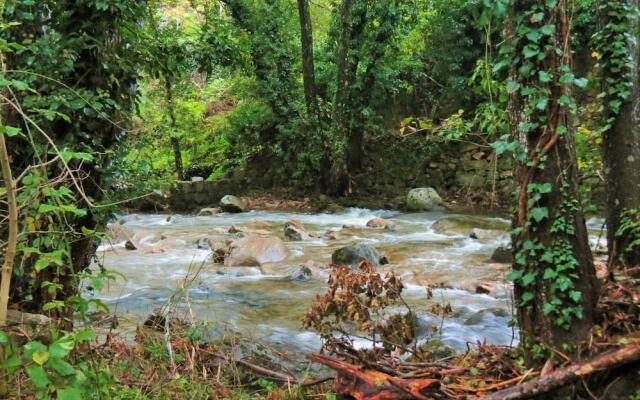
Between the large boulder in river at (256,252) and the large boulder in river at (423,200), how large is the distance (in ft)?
21.1

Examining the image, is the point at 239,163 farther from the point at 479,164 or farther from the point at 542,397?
the point at 542,397

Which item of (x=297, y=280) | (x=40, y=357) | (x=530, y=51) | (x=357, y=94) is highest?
(x=357, y=94)

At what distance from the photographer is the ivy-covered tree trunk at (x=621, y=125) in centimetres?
426

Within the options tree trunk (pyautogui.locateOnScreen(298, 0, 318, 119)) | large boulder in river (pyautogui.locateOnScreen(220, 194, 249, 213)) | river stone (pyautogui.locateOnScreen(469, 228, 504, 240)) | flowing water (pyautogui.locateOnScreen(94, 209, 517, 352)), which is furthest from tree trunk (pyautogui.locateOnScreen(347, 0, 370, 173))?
river stone (pyautogui.locateOnScreen(469, 228, 504, 240))

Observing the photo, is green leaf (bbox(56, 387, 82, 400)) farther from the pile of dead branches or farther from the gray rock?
the gray rock

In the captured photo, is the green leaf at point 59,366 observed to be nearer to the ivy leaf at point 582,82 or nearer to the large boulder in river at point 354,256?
the ivy leaf at point 582,82

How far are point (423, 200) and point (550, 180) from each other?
12884 millimetres

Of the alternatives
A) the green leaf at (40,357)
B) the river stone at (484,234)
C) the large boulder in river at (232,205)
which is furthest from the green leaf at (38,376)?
the large boulder in river at (232,205)

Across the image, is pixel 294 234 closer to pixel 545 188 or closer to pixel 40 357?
pixel 545 188

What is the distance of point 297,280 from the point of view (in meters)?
8.25

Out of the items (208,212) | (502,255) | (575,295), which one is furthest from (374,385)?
(208,212)

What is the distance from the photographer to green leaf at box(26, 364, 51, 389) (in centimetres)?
176

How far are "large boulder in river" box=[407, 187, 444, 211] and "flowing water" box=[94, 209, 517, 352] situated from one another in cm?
126

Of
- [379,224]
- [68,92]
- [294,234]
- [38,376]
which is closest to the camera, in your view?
[38,376]
